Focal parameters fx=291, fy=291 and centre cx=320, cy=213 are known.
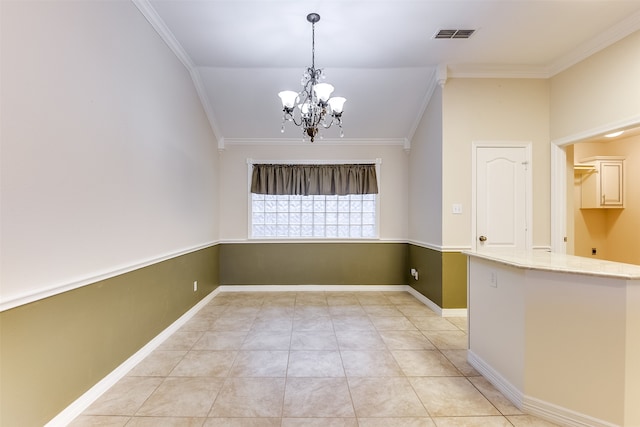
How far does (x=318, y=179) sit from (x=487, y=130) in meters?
2.48

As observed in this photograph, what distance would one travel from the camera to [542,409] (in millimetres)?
1793

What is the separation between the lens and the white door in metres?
3.63

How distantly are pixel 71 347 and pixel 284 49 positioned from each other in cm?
320

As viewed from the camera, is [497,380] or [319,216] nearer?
[497,380]

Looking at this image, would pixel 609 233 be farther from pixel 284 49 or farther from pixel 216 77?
pixel 216 77

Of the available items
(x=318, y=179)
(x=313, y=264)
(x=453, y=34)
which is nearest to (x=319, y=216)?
(x=318, y=179)

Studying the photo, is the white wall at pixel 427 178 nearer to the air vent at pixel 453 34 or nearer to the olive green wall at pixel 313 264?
the olive green wall at pixel 313 264

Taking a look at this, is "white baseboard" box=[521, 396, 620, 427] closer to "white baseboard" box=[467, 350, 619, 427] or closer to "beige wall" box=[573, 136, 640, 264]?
"white baseboard" box=[467, 350, 619, 427]

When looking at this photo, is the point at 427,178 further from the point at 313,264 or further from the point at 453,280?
the point at 313,264

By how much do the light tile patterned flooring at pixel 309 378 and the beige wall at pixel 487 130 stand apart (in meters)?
1.44

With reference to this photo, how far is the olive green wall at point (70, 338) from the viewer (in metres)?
1.44

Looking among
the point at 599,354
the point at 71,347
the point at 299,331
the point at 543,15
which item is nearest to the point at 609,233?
the point at 543,15

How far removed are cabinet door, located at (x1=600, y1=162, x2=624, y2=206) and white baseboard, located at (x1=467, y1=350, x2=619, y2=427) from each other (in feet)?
13.1

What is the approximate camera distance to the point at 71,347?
5.84 ft
